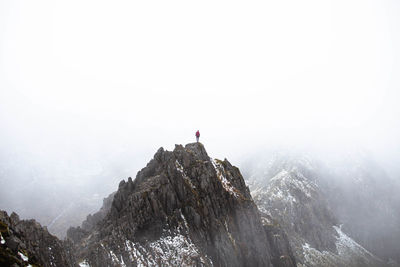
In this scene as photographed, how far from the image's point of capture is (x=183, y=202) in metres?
72.9

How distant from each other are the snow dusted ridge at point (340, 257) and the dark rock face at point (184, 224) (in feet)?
268

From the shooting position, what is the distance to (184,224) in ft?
229

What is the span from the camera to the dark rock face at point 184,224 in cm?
6212

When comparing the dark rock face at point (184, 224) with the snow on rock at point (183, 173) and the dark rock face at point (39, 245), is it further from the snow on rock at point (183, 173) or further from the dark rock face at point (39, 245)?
the dark rock face at point (39, 245)

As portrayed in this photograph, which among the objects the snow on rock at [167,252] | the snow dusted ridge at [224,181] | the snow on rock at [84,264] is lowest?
the snow on rock at [167,252]

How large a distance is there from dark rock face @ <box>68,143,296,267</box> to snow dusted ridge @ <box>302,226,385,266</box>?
81792 millimetres

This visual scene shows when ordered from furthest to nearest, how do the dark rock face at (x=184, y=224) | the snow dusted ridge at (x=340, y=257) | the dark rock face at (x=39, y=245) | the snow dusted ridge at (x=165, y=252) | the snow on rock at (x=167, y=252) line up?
the snow dusted ridge at (x=340, y=257) < the dark rock face at (x=184, y=224) < the snow on rock at (x=167, y=252) < the snow dusted ridge at (x=165, y=252) < the dark rock face at (x=39, y=245)

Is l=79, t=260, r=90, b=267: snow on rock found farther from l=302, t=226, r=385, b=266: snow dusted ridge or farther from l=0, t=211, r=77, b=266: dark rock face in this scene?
l=302, t=226, r=385, b=266: snow dusted ridge

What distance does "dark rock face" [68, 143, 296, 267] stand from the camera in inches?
2446

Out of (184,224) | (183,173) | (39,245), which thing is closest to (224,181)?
(183,173)

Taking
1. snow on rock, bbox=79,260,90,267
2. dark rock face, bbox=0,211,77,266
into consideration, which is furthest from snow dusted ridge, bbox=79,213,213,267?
dark rock face, bbox=0,211,77,266

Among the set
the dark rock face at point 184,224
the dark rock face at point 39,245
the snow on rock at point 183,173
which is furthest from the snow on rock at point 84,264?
the snow on rock at point 183,173

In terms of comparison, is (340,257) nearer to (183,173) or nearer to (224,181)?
(224,181)

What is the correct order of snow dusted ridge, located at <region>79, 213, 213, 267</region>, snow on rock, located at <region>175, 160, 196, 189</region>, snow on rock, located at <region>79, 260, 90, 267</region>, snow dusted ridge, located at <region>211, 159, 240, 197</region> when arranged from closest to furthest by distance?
snow on rock, located at <region>79, 260, 90, 267</region> < snow dusted ridge, located at <region>79, 213, 213, 267</region> < snow on rock, located at <region>175, 160, 196, 189</region> < snow dusted ridge, located at <region>211, 159, 240, 197</region>
